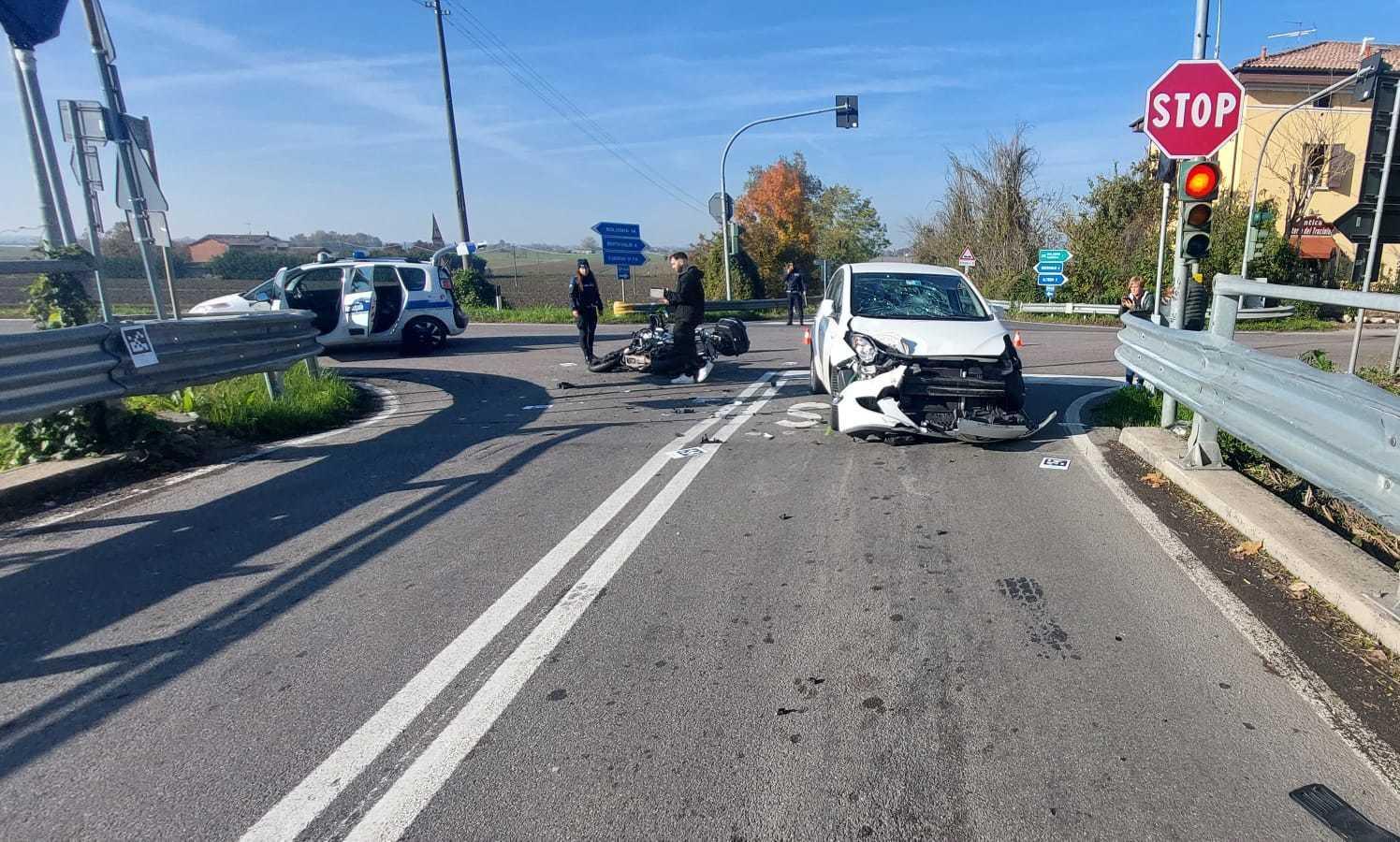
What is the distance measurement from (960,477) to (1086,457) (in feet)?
4.82

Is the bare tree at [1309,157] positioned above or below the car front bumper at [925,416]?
above

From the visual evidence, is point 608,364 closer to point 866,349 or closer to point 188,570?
point 866,349

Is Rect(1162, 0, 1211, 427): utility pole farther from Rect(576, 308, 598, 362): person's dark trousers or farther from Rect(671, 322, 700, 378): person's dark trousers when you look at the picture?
Rect(576, 308, 598, 362): person's dark trousers

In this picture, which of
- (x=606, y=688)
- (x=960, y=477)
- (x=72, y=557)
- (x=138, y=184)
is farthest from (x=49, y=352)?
(x=960, y=477)

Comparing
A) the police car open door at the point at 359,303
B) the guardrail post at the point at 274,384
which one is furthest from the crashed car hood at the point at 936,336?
the police car open door at the point at 359,303

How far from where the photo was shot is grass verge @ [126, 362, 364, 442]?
7.84m

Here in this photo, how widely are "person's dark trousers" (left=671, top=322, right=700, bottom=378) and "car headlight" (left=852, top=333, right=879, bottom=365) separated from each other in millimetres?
4215

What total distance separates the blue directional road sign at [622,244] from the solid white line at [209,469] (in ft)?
49.9

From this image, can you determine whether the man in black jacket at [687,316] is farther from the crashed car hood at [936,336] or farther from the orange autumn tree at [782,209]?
the orange autumn tree at [782,209]

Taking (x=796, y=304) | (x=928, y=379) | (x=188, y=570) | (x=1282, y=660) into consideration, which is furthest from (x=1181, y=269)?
(x=796, y=304)

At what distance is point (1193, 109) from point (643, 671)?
22.5 ft

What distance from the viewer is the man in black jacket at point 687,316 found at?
10.6m

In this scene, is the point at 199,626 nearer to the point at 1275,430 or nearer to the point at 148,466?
the point at 148,466

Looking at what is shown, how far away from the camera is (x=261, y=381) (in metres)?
9.26
